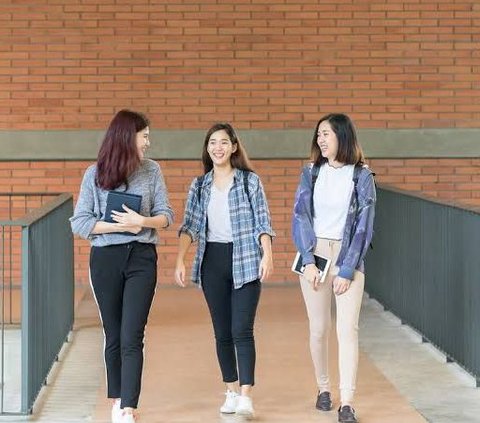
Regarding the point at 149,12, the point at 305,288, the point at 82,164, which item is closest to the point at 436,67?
the point at 149,12

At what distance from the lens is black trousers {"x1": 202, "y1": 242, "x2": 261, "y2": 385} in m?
6.20

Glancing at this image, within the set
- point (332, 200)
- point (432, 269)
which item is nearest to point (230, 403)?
point (332, 200)

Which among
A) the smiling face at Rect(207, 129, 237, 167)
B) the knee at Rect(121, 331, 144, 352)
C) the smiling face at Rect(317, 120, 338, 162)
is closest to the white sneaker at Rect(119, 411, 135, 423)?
the knee at Rect(121, 331, 144, 352)

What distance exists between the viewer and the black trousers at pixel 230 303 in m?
6.20

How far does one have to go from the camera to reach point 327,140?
A: 246 inches

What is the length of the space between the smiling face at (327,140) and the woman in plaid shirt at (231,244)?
411 mm

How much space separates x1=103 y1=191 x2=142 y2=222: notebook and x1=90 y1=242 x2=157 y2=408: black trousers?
0.18m

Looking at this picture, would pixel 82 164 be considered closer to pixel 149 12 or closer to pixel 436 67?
pixel 149 12

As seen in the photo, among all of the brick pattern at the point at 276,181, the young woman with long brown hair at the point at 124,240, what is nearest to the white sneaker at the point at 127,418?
the young woman with long brown hair at the point at 124,240

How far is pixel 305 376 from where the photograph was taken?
762 cm

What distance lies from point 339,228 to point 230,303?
2.34ft

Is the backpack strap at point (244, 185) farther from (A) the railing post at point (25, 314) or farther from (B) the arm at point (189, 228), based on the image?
(A) the railing post at point (25, 314)

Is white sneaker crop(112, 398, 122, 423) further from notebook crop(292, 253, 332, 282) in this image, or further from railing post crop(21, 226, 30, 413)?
notebook crop(292, 253, 332, 282)

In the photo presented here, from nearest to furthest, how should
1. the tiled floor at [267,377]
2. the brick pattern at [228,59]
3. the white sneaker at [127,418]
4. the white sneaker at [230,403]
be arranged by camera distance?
the white sneaker at [127,418] → the white sneaker at [230,403] → the tiled floor at [267,377] → the brick pattern at [228,59]
